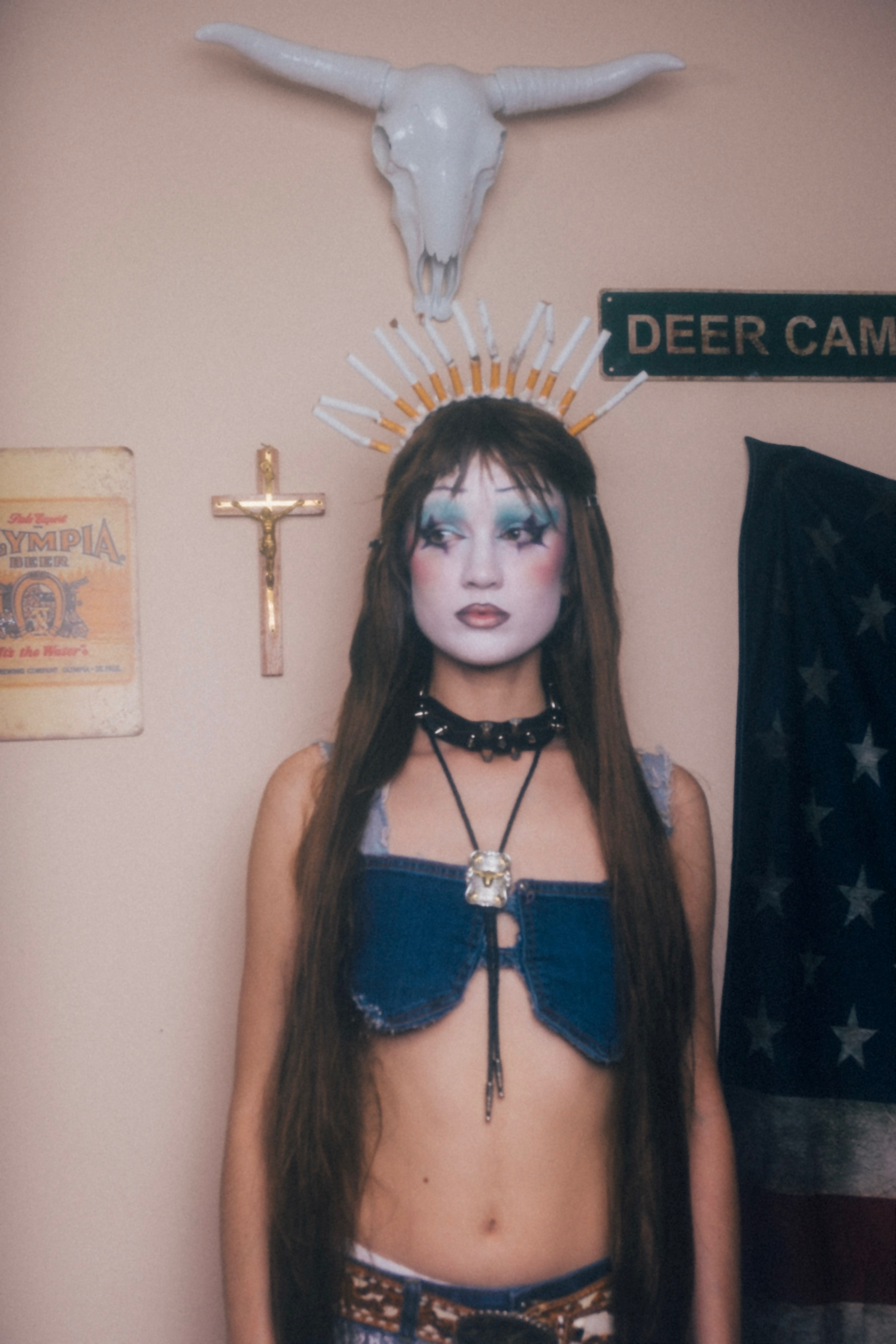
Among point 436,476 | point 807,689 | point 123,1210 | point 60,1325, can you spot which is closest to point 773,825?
point 807,689

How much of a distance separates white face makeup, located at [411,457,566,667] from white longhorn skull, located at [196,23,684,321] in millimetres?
542

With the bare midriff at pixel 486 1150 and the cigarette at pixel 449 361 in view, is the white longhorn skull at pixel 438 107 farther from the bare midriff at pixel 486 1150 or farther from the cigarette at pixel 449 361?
the bare midriff at pixel 486 1150

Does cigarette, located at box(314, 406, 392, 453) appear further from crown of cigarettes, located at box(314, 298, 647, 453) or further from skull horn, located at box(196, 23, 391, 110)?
skull horn, located at box(196, 23, 391, 110)

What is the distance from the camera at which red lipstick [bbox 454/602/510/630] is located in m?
1.47

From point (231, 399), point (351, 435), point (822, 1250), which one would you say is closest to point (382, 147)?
point (231, 399)

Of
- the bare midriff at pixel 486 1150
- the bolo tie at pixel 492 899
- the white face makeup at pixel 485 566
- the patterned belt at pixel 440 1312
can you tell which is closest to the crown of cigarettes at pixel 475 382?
the white face makeup at pixel 485 566

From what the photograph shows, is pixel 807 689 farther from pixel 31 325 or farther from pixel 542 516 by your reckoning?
pixel 31 325

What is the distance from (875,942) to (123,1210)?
1.38 meters

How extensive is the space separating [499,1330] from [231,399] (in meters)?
1.52

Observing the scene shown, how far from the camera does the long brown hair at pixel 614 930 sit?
1391mm

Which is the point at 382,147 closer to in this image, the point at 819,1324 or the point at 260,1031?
the point at 260,1031

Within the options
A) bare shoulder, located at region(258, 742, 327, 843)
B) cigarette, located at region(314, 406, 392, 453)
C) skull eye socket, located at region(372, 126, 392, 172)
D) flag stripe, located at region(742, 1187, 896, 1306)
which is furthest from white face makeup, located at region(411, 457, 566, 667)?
flag stripe, located at region(742, 1187, 896, 1306)

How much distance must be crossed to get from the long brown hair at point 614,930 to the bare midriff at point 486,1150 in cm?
3

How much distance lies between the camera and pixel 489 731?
5.01ft
